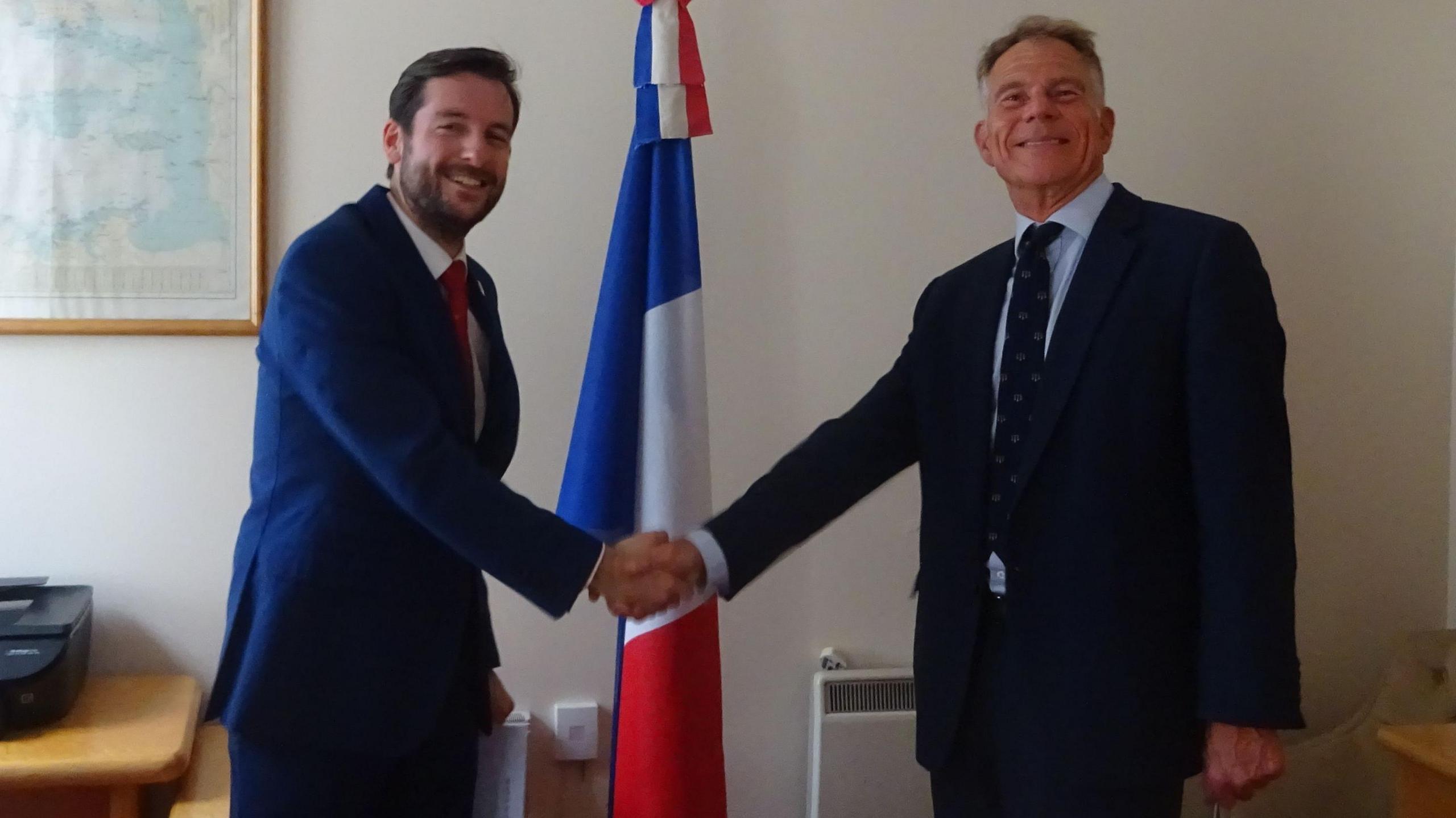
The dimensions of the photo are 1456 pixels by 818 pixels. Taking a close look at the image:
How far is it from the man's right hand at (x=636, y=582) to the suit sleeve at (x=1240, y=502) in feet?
2.46

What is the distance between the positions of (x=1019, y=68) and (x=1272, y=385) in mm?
563

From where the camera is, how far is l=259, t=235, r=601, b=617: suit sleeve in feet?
4.12

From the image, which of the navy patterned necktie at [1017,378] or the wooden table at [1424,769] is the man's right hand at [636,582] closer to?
the navy patterned necktie at [1017,378]

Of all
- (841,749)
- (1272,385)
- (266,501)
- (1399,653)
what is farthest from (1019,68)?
(1399,653)

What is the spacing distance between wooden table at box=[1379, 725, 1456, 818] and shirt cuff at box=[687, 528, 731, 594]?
1.14 metres

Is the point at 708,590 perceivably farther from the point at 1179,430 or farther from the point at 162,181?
the point at 162,181

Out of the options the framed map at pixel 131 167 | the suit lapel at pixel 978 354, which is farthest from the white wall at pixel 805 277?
the suit lapel at pixel 978 354

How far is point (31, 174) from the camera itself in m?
1.94

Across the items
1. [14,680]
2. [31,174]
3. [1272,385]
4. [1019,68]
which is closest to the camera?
[1272,385]

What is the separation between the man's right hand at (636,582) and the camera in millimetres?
1512

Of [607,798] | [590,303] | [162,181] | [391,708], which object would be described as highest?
[162,181]

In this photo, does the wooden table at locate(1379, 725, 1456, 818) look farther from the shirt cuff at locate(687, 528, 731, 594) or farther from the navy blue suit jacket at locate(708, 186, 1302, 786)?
the shirt cuff at locate(687, 528, 731, 594)

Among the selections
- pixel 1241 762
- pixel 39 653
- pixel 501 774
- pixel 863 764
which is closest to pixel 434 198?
pixel 501 774

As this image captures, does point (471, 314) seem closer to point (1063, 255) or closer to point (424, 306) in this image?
point (424, 306)
